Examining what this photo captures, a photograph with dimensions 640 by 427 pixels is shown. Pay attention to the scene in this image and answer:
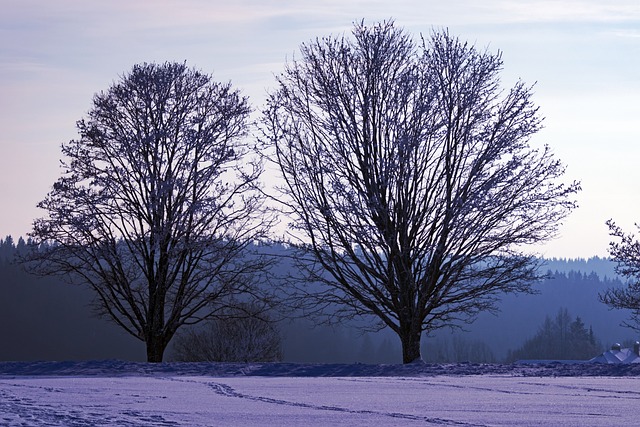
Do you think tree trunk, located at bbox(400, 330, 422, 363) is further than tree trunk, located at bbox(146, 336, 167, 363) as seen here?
No

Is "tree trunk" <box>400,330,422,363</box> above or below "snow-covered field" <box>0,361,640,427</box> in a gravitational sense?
above

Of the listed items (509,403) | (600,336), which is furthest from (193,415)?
(600,336)

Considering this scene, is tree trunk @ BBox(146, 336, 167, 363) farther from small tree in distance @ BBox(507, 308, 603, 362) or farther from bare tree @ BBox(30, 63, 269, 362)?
small tree in distance @ BBox(507, 308, 603, 362)

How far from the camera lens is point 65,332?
121m

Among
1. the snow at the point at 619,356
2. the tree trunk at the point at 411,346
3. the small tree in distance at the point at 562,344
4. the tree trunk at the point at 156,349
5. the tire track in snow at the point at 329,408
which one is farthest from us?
the small tree in distance at the point at 562,344

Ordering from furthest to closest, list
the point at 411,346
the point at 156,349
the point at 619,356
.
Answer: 1. the point at 619,356
2. the point at 156,349
3. the point at 411,346

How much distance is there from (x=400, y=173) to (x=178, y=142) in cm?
726

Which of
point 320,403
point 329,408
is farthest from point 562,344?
point 329,408

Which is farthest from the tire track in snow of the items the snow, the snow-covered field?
the snow

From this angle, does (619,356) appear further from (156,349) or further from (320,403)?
(320,403)

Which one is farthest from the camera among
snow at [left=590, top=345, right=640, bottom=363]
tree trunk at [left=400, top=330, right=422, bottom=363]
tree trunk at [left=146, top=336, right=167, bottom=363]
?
snow at [left=590, top=345, right=640, bottom=363]

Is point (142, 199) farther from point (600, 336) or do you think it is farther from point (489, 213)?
point (600, 336)

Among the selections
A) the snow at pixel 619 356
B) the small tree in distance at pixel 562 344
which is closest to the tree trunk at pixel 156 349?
the snow at pixel 619 356

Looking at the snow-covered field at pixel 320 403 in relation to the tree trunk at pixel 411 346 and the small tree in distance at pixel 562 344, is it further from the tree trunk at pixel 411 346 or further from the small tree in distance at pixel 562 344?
the small tree in distance at pixel 562 344
